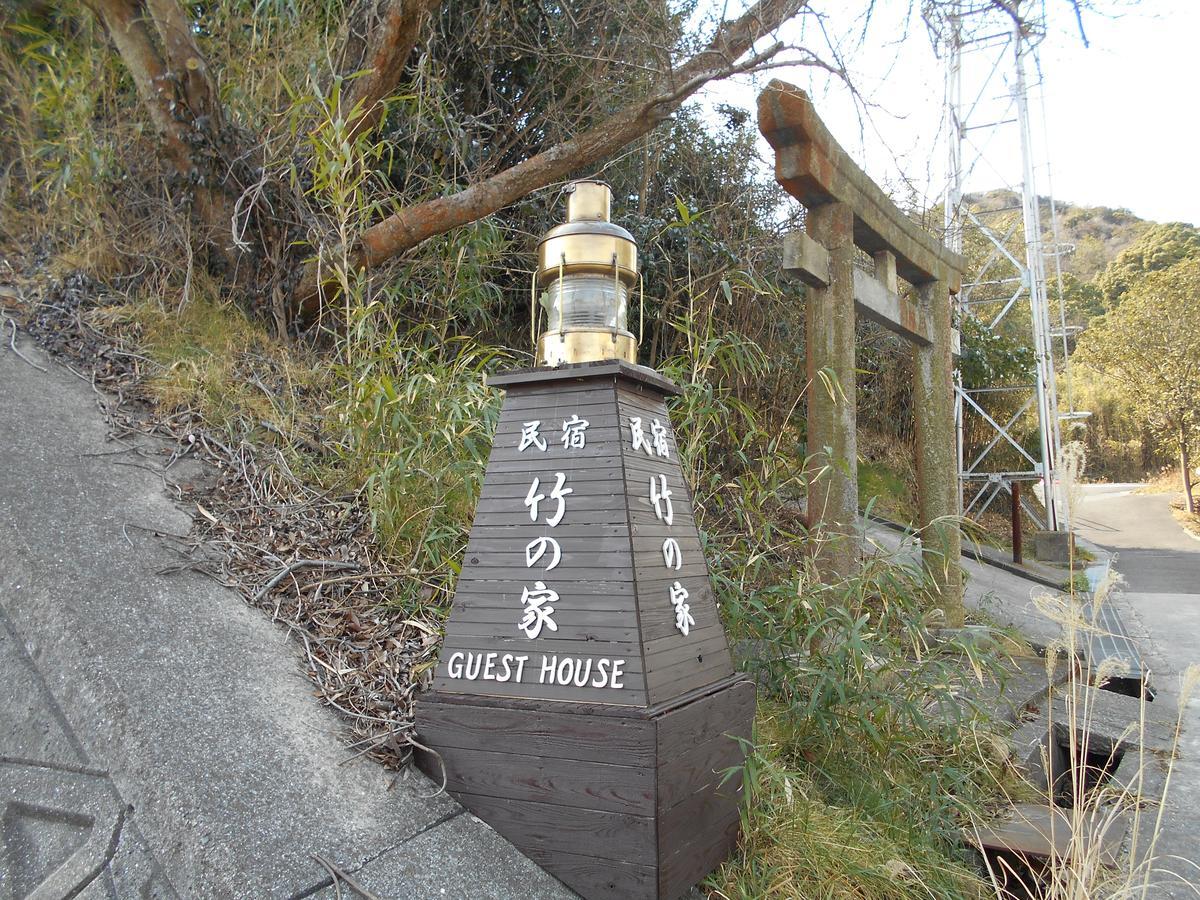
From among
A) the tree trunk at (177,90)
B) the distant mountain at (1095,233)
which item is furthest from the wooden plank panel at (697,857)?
the distant mountain at (1095,233)

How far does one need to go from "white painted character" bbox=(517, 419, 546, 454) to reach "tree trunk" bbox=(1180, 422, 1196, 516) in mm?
18084

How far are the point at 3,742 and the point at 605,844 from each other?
137cm

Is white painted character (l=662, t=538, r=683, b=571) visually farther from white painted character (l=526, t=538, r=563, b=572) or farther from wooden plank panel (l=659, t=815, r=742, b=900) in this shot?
wooden plank panel (l=659, t=815, r=742, b=900)

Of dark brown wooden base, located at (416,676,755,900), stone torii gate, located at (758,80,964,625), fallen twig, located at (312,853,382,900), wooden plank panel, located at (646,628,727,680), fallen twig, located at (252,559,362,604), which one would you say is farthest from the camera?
stone torii gate, located at (758,80,964,625)

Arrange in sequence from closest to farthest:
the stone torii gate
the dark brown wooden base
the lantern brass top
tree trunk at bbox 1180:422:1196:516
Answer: the dark brown wooden base → the lantern brass top → the stone torii gate → tree trunk at bbox 1180:422:1196:516

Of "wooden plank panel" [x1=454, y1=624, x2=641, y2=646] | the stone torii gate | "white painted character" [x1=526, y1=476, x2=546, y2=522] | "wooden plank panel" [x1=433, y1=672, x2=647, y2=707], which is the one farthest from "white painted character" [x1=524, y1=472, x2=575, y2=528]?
the stone torii gate

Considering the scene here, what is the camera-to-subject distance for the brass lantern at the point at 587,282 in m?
1.99

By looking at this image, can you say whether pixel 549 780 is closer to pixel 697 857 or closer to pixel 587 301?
pixel 697 857

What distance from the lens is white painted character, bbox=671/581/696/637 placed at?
5.99ft

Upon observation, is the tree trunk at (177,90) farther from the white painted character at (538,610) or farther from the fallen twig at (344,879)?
the fallen twig at (344,879)

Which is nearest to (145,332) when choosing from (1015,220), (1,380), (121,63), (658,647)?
(1,380)

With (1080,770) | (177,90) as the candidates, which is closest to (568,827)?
(1080,770)

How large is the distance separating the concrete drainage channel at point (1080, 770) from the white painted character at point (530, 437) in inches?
49.6

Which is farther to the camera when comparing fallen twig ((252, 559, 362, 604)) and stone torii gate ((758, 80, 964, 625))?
stone torii gate ((758, 80, 964, 625))
